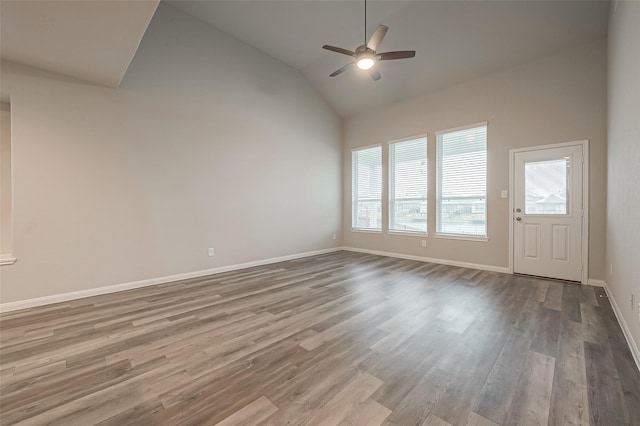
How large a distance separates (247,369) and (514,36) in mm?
A: 5459

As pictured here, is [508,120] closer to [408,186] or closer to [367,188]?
[408,186]

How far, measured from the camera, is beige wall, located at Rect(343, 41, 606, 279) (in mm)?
3754

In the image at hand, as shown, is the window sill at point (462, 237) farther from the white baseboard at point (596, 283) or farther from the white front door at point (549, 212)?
the white baseboard at point (596, 283)

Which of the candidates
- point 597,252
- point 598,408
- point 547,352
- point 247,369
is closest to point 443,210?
point 597,252

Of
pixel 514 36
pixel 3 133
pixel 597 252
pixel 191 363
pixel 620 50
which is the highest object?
pixel 514 36

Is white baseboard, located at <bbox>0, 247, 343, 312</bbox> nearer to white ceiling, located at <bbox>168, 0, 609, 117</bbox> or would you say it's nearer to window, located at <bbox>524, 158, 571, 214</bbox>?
white ceiling, located at <bbox>168, 0, 609, 117</bbox>

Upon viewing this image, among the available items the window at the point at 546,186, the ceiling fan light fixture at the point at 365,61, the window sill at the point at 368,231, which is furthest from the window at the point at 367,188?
the ceiling fan light fixture at the point at 365,61

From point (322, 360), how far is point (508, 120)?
15.7 ft

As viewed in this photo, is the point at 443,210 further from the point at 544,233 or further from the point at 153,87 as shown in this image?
the point at 153,87

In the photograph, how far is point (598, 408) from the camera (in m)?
1.51

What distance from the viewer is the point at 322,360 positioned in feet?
6.57

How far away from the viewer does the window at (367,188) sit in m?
6.43

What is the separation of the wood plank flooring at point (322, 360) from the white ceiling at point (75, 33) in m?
2.78

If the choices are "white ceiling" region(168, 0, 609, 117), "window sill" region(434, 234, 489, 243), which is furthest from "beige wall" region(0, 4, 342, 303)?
"window sill" region(434, 234, 489, 243)
